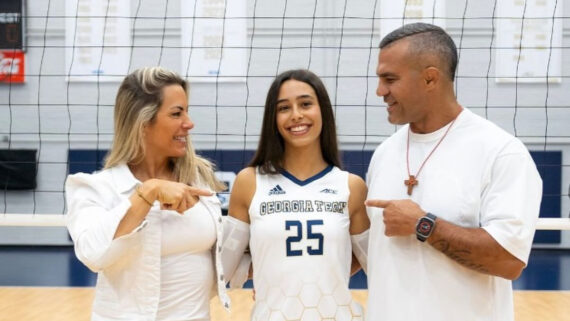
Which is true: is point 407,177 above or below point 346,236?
above

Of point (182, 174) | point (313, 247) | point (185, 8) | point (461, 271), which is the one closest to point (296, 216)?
point (313, 247)

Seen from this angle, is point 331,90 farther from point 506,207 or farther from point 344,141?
point 506,207

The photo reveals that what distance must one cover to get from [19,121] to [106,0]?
6.91ft

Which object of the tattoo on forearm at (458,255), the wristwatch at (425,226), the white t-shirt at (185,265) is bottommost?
the white t-shirt at (185,265)

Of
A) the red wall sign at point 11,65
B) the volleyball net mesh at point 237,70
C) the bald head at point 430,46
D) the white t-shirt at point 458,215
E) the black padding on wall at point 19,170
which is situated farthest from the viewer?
the black padding on wall at point 19,170

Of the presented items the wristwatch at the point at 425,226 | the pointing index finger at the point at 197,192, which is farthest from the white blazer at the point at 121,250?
the wristwatch at the point at 425,226

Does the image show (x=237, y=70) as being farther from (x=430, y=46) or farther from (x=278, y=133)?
(x=430, y=46)

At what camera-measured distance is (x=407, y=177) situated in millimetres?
2018

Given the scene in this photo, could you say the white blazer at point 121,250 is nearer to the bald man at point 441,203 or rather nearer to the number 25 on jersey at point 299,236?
the number 25 on jersey at point 299,236

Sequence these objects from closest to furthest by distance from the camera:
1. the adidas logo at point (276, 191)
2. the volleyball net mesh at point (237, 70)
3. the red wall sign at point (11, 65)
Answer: the adidas logo at point (276, 191)
the volleyball net mesh at point (237, 70)
the red wall sign at point (11, 65)

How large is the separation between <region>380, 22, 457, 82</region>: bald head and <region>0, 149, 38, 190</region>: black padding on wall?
7783 mm

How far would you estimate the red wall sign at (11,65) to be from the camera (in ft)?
28.8

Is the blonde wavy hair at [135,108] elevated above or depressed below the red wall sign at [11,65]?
below

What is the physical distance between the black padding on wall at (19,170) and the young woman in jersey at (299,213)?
7238 millimetres
